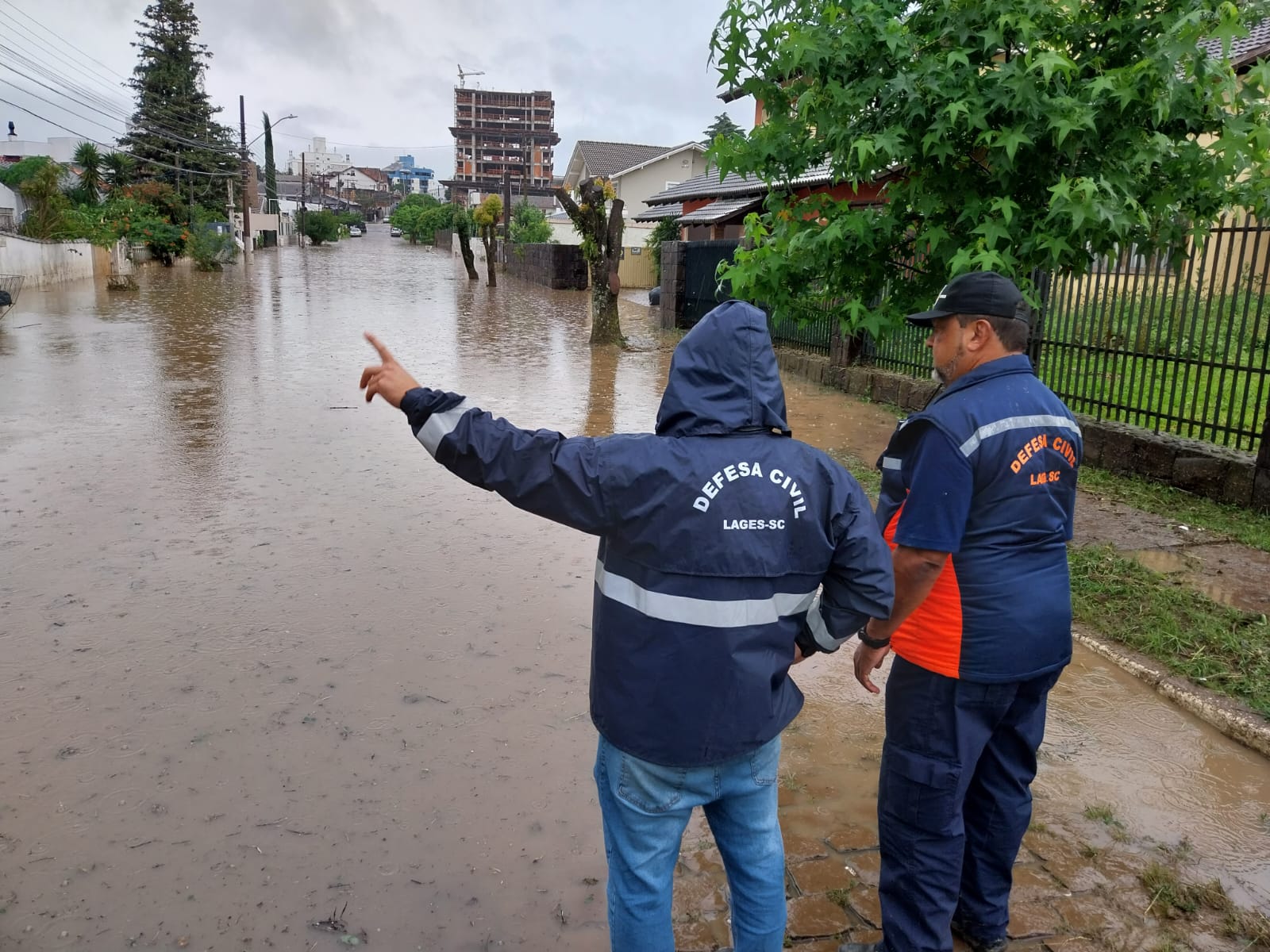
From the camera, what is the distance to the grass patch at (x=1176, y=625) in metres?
4.34

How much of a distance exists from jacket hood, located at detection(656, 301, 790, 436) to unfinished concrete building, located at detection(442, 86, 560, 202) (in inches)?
4855

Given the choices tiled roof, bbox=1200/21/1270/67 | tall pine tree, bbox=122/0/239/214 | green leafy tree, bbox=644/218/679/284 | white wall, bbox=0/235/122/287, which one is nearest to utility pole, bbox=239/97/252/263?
tall pine tree, bbox=122/0/239/214

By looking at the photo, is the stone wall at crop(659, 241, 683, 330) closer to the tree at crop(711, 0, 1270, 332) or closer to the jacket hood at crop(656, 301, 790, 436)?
the tree at crop(711, 0, 1270, 332)

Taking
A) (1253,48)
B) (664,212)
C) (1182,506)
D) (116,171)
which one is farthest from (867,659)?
(116,171)

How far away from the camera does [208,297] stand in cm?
2453

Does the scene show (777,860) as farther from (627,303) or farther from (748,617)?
(627,303)

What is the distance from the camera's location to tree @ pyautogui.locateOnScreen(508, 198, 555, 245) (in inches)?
1810

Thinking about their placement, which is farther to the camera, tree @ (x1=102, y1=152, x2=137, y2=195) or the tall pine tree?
the tall pine tree

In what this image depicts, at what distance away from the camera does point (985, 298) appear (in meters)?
2.52

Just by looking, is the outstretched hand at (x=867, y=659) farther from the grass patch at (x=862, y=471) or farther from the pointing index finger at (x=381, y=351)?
the grass patch at (x=862, y=471)

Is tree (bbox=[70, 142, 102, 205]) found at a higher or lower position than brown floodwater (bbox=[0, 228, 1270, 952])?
higher

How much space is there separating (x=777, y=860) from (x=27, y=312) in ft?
71.4

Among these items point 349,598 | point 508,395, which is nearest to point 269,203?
point 508,395

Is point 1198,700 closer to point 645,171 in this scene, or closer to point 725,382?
point 725,382
